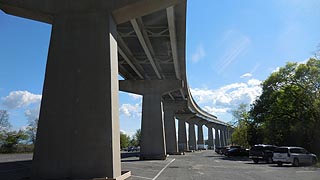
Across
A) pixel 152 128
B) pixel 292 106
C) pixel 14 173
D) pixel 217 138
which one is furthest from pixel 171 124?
pixel 217 138

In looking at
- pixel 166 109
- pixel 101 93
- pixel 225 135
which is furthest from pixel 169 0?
pixel 225 135

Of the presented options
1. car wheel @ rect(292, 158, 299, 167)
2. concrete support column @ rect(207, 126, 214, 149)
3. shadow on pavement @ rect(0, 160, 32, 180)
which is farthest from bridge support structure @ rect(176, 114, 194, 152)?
shadow on pavement @ rect(0, 160, 32, 180)

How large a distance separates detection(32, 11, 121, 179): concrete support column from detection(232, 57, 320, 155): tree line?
28976 millimetres

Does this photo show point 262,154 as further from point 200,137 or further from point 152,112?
point 200,137

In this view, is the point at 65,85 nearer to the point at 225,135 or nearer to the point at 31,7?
the point at 31,7

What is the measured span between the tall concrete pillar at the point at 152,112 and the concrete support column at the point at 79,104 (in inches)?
1047

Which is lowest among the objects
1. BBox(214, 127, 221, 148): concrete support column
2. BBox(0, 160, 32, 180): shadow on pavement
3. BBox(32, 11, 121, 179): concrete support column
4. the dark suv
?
BBox(0, 160, 32, 180): shadow on pavement

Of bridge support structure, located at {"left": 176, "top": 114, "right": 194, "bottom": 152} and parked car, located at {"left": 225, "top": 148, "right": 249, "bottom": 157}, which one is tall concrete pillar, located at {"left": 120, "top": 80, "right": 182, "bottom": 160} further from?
bridge support structure, located at {"left": 176, "top": 114, "right": 194, "bottom": 152}

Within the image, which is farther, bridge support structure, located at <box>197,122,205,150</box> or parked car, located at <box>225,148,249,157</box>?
bridge support structure, located at <box>197,122,205,150</box>

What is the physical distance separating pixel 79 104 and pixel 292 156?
20531mm

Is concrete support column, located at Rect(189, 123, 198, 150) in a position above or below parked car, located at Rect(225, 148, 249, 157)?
above

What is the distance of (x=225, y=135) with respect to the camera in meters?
159

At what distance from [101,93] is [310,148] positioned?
34478 millimetres

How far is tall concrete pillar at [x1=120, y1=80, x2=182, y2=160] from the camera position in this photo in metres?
41.4
